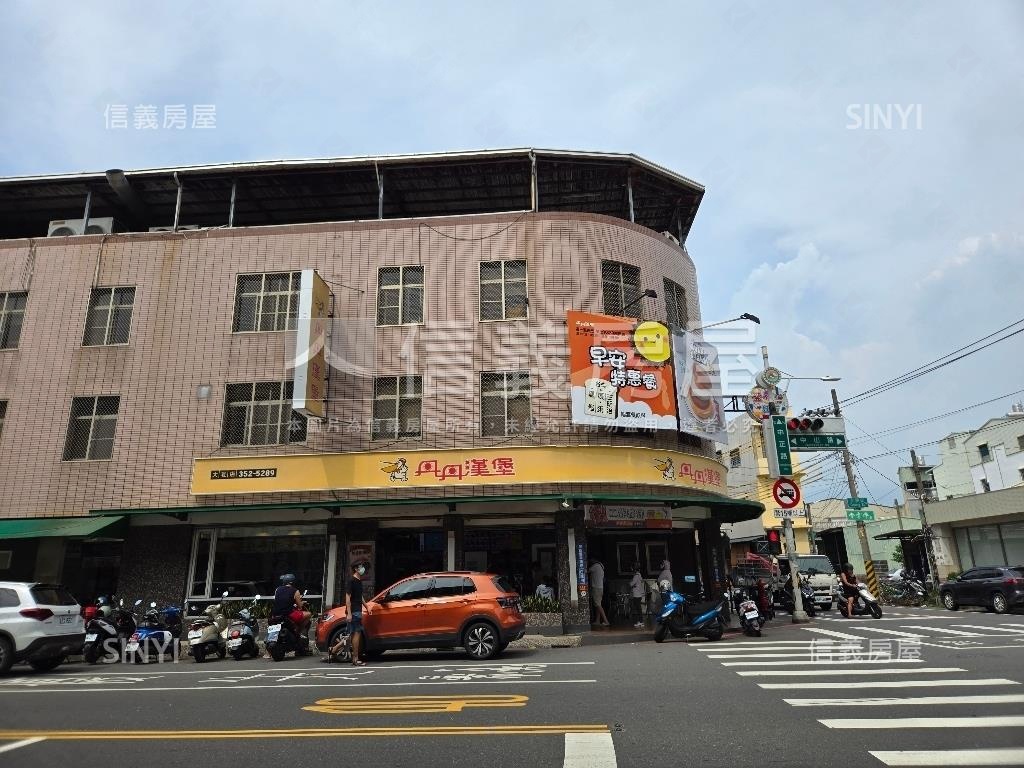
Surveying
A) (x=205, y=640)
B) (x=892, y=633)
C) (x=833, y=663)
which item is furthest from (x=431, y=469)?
(x=892, y=633)

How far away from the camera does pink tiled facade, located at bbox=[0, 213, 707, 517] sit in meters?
18.1

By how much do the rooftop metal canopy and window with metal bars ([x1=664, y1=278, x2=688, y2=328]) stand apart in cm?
254

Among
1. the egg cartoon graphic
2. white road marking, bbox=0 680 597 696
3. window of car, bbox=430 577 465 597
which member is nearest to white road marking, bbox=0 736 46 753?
white road marking, bbox=0 680 597 696

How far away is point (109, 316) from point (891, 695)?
21.3 meters

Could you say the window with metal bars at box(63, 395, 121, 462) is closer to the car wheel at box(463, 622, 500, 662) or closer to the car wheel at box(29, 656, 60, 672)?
the car wheel at box(29, 656, 60, 672)

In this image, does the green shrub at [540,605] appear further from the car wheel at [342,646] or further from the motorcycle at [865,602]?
the motorcycle at [865,602]

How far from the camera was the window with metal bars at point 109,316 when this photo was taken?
19.6m

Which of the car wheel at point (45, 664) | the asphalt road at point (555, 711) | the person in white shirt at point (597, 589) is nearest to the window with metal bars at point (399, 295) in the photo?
the person in white shirt at point (597, 589)

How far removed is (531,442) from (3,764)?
13.0 m

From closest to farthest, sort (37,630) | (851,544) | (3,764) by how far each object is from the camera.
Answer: (3,764), (37,630), (851,544)

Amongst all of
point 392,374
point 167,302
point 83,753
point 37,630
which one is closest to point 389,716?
point 83,753

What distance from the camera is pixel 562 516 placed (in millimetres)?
17172

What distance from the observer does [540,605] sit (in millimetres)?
16156

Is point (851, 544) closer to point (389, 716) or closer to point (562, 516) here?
point (562, 516)
